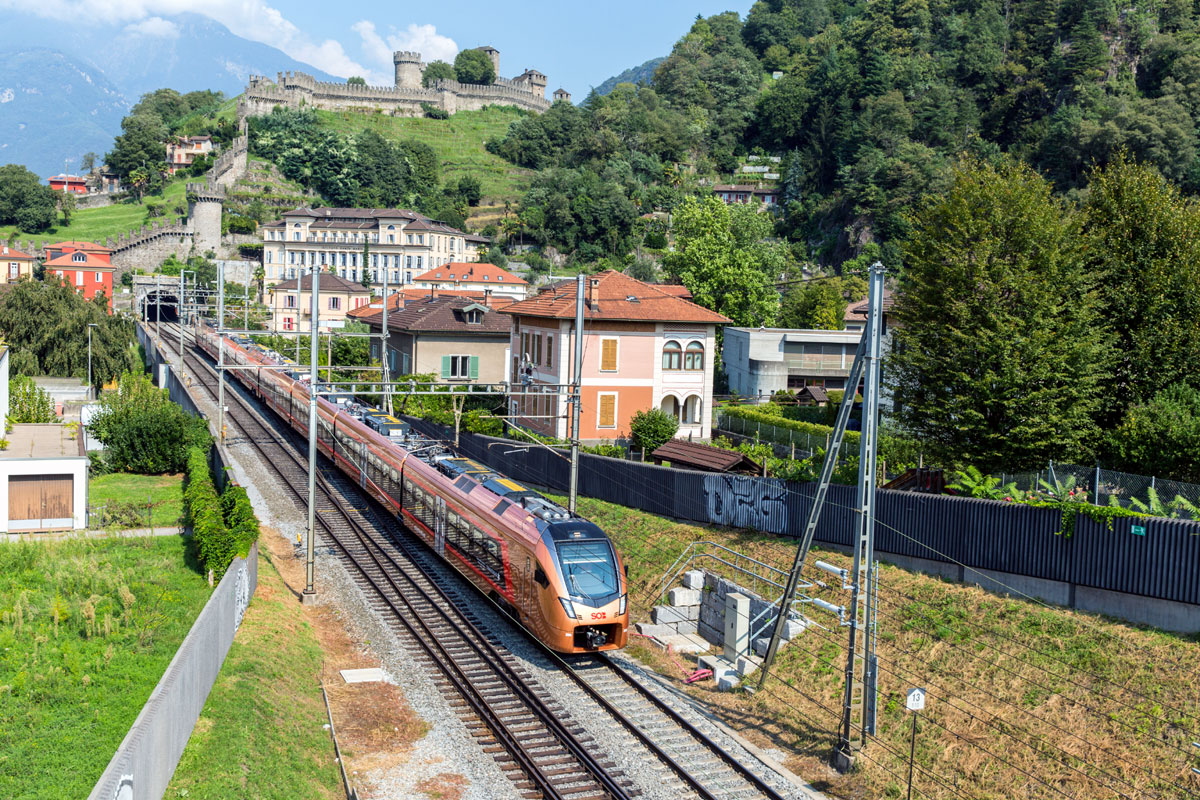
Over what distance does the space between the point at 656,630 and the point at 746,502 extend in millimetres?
5550

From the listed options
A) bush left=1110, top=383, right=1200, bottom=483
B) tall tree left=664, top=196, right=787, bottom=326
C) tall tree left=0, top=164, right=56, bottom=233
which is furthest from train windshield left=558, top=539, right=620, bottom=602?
tall tree left=0, top=164, right=56, bottom=233

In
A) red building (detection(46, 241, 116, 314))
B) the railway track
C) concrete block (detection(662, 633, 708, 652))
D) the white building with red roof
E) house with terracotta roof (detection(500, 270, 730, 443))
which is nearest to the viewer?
the railway track

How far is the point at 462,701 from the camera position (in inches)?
703

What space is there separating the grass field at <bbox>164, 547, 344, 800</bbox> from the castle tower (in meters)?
188

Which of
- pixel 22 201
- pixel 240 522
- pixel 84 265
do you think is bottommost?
pixel 240 522

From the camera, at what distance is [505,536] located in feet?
69.4

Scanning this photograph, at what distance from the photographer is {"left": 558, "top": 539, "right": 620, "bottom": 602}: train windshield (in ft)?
62.3

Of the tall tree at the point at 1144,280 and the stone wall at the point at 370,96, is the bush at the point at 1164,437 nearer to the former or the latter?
the tall tree at the point at 1144,280

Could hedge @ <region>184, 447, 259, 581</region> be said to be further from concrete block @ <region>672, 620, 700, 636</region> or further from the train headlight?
concrete block @ <region>672, 620, 700, 636</region>

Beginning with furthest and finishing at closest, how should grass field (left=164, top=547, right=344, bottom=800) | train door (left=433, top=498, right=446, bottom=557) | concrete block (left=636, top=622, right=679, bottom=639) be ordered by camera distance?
train door (left=433, top=498, right=446, bottom=557) → concrete block (left=636, top=622, right=679, bottom=639) → grass field (left=164, top=547, right=344, bottom=800)

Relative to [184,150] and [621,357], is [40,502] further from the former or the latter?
[184,150]

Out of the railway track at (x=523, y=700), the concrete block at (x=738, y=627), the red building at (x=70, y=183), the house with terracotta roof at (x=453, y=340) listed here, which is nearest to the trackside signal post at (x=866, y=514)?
the railway track at (x=523, y=700)

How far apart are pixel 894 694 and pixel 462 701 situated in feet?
25.4

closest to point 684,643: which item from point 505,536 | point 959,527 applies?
point 505,536
